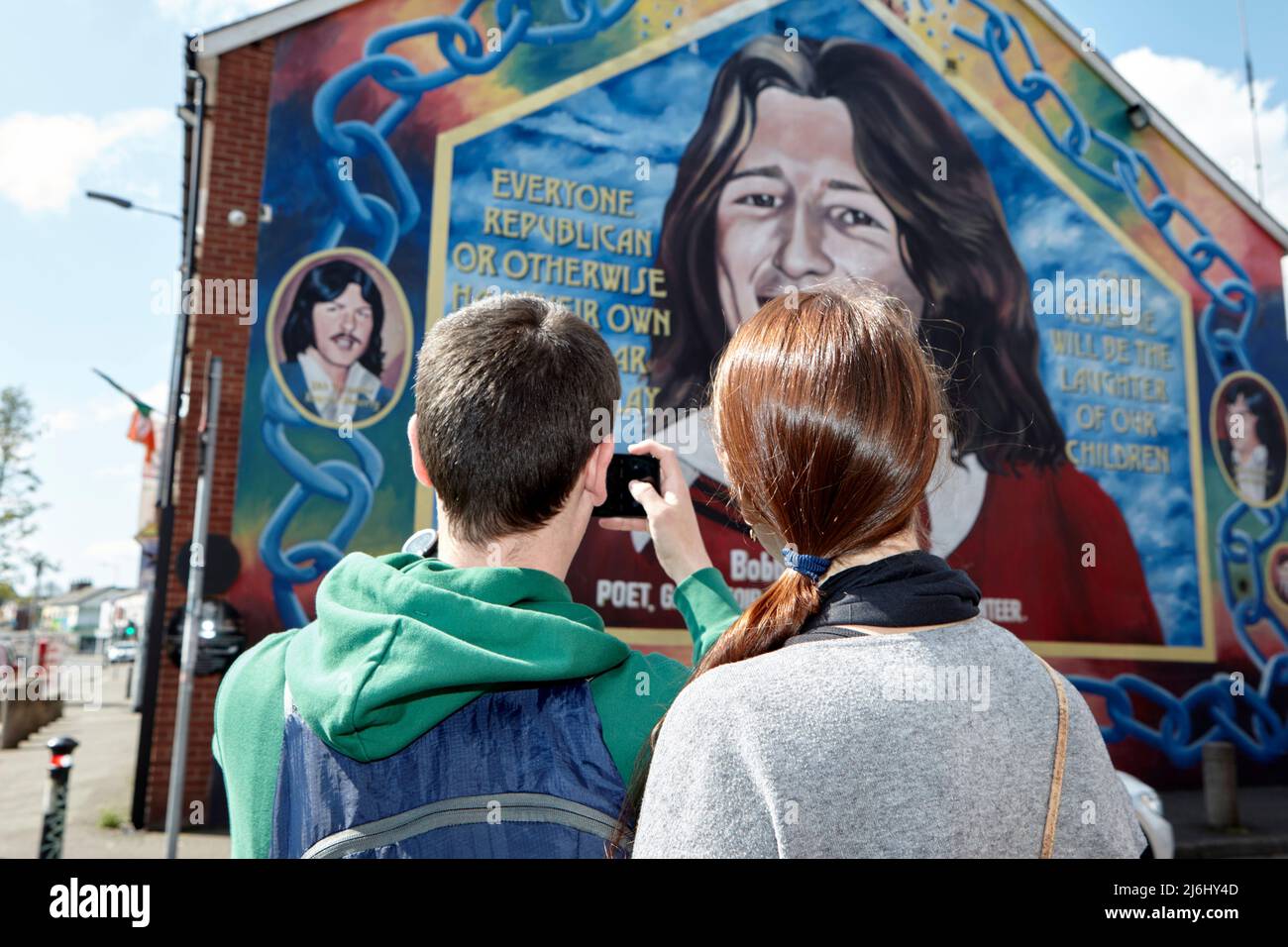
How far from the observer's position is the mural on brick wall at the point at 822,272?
820cm

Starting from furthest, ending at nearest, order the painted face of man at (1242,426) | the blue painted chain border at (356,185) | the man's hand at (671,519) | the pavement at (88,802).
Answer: the painted face of man at (1242,426) → the blue painted chain border at (356,185) → the pavement at (88,802) → the man's hand at (671,519)

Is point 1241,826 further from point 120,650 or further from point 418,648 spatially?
point 120,650

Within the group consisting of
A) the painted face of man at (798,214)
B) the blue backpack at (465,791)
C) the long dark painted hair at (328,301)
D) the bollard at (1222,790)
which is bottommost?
the bollard at (1222,790)

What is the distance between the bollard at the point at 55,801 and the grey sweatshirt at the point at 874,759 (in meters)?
5.37

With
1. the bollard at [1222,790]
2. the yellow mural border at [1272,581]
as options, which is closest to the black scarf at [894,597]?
the bollard at [1222,790]

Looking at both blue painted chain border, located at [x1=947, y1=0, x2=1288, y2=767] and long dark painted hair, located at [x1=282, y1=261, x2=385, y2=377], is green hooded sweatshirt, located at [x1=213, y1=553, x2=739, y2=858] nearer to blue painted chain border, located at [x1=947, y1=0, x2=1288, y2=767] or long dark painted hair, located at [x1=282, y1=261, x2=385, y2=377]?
long dark painted hair, located at [x1=282, y1=261, x2=385, y2=377]

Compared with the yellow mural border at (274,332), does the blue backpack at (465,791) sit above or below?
below

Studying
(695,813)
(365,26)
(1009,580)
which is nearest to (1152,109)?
(1009,580)

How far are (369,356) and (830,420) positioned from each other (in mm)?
7531

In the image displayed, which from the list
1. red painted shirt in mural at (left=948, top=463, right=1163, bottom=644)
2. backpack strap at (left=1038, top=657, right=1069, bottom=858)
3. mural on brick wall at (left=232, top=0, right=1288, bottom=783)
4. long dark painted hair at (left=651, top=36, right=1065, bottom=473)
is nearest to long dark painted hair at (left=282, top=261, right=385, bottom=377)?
mural on brick wall at (left=232, top=0, right=1288, bottom=783)

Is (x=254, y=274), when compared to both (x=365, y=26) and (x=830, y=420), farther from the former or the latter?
(x=830, y=420)

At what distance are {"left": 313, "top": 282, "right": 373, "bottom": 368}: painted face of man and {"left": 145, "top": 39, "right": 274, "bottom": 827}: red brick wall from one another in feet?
2.04

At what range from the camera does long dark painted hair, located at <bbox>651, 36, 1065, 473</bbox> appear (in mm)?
9547

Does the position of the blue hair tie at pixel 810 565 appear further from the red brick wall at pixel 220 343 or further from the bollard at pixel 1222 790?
the bollard at pixel 1222 790
